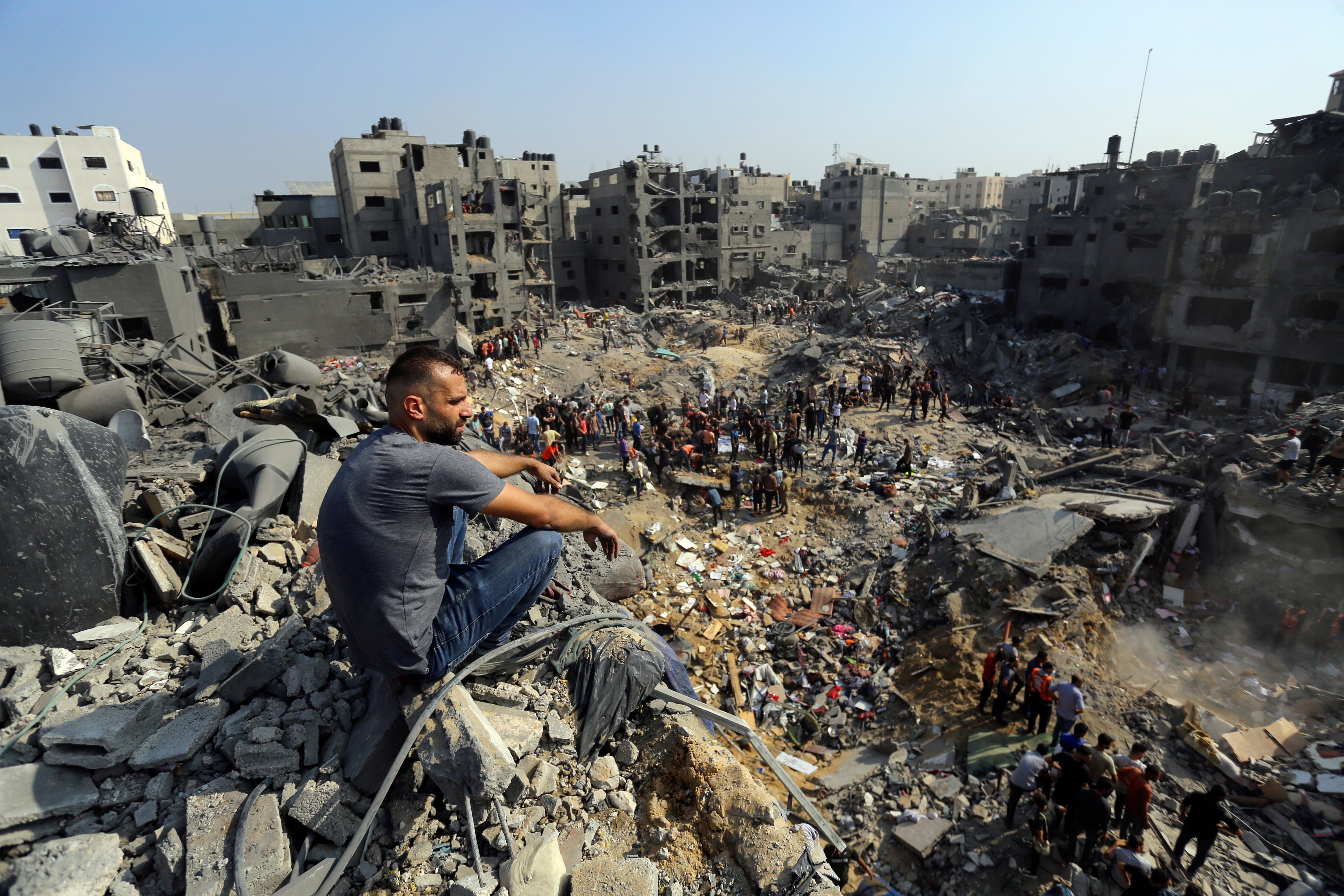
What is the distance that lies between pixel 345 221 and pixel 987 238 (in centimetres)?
4913

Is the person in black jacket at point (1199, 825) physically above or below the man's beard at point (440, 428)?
below

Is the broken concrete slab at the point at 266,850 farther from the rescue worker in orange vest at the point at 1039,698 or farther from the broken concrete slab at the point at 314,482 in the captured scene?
the rescue worker in orange vest at the point at 1039,698

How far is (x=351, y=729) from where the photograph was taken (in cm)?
323

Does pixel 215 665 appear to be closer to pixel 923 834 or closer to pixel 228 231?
pixel 923 834

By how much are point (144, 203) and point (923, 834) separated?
32219 mm

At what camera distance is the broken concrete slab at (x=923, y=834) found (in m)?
6.27

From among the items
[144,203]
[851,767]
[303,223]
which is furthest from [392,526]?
[303,223]

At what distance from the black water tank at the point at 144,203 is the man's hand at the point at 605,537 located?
28851 mm

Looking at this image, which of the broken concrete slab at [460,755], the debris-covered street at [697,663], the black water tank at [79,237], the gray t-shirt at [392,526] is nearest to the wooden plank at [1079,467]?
the debris-covered street at [697,663]

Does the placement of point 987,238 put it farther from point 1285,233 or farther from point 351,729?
point 351,729

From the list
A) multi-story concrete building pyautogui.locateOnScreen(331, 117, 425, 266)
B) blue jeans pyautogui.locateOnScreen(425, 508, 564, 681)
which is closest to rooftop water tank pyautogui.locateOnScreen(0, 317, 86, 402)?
blue jeans pyautogui.locateOnScreen(425, 508, 564, 681)

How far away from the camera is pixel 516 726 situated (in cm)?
316

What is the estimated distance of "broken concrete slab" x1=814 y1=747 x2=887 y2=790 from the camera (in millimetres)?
7430

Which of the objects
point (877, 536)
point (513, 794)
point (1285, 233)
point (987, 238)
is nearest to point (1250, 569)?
point (877, 536)
